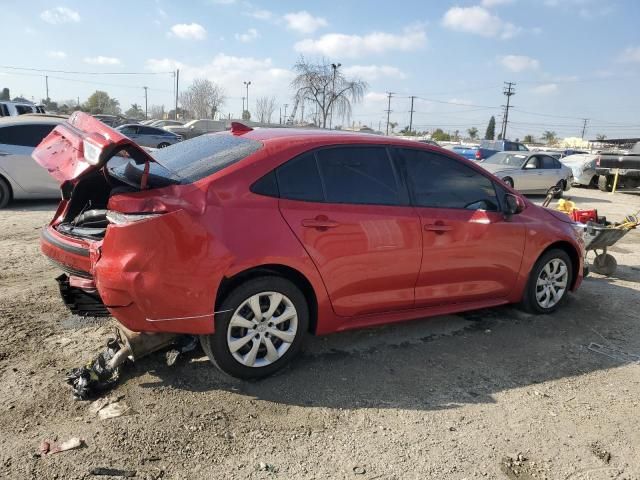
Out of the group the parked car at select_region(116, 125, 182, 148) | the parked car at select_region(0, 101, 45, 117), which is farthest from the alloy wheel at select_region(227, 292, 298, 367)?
the parked car at select_region(0, 101, 45, 117)

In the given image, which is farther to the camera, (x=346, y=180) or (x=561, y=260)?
(x=561, y=260)

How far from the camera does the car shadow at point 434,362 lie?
3.47 meters

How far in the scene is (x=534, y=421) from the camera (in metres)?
3.30

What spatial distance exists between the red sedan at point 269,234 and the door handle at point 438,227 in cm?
1

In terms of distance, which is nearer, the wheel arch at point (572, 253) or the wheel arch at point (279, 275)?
the wheel arch at point (279, 275)

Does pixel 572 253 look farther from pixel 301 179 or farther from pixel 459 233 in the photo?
pixel 301 179

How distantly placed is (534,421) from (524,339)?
137 centimetres

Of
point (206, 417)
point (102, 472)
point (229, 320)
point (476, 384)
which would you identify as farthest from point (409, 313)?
point (102, 472)

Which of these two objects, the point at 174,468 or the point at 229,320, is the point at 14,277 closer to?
the point at 229,320

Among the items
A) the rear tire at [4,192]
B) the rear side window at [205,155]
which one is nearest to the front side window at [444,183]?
the rear side window at [205,155]

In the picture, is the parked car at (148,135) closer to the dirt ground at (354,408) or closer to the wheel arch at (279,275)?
the dirt ground at (354,408)

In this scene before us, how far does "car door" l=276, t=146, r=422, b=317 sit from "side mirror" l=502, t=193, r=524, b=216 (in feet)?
3.57

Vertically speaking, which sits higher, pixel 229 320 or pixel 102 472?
pixel 229 320

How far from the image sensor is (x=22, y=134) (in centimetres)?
915
